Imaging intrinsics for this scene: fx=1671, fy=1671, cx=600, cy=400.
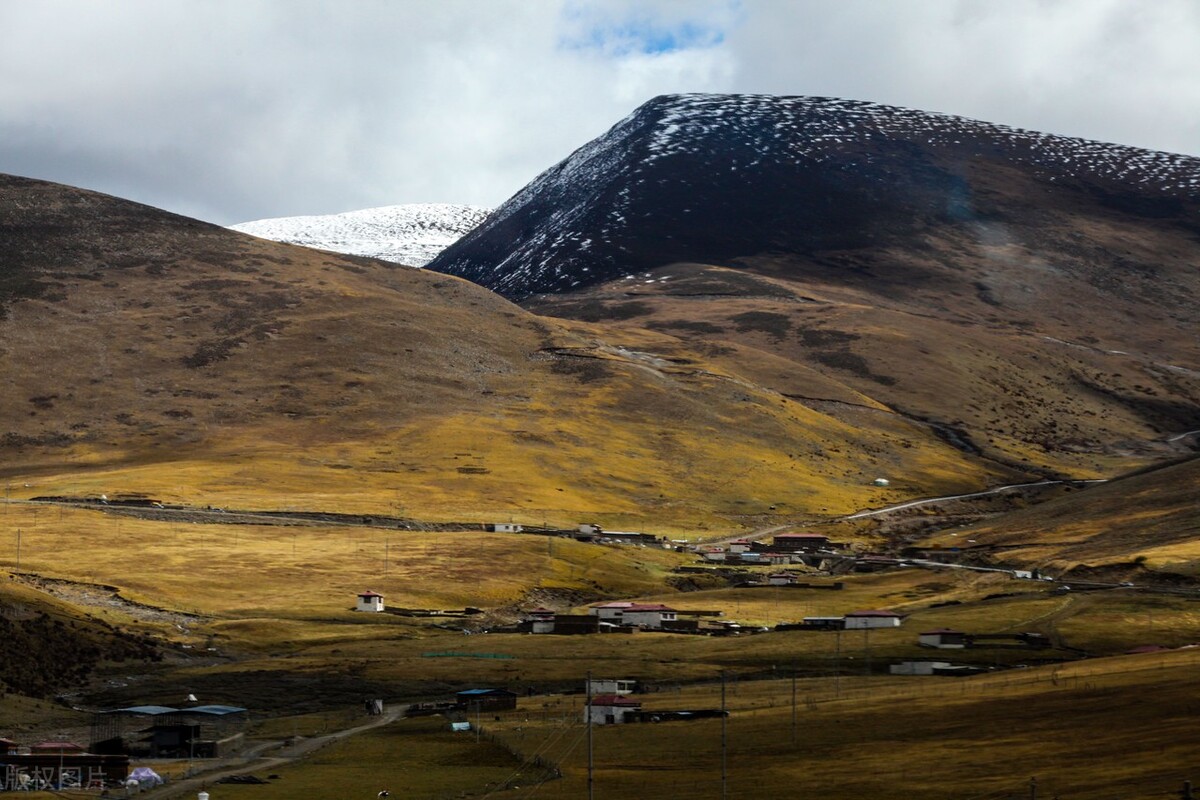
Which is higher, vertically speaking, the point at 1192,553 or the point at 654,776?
the point at 1192,553

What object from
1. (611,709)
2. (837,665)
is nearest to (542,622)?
(837,665)

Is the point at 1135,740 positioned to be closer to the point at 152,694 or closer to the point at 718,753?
the point at 718,753

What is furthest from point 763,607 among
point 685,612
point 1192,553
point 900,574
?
point 1192,553

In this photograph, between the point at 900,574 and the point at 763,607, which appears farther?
the point at 900,574

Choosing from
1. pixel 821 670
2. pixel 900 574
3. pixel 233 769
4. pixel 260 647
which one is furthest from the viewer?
pixel 900 574

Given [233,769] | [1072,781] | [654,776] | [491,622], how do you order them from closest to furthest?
[1072,781]
[654,776]
[233,769]
[491,622]
